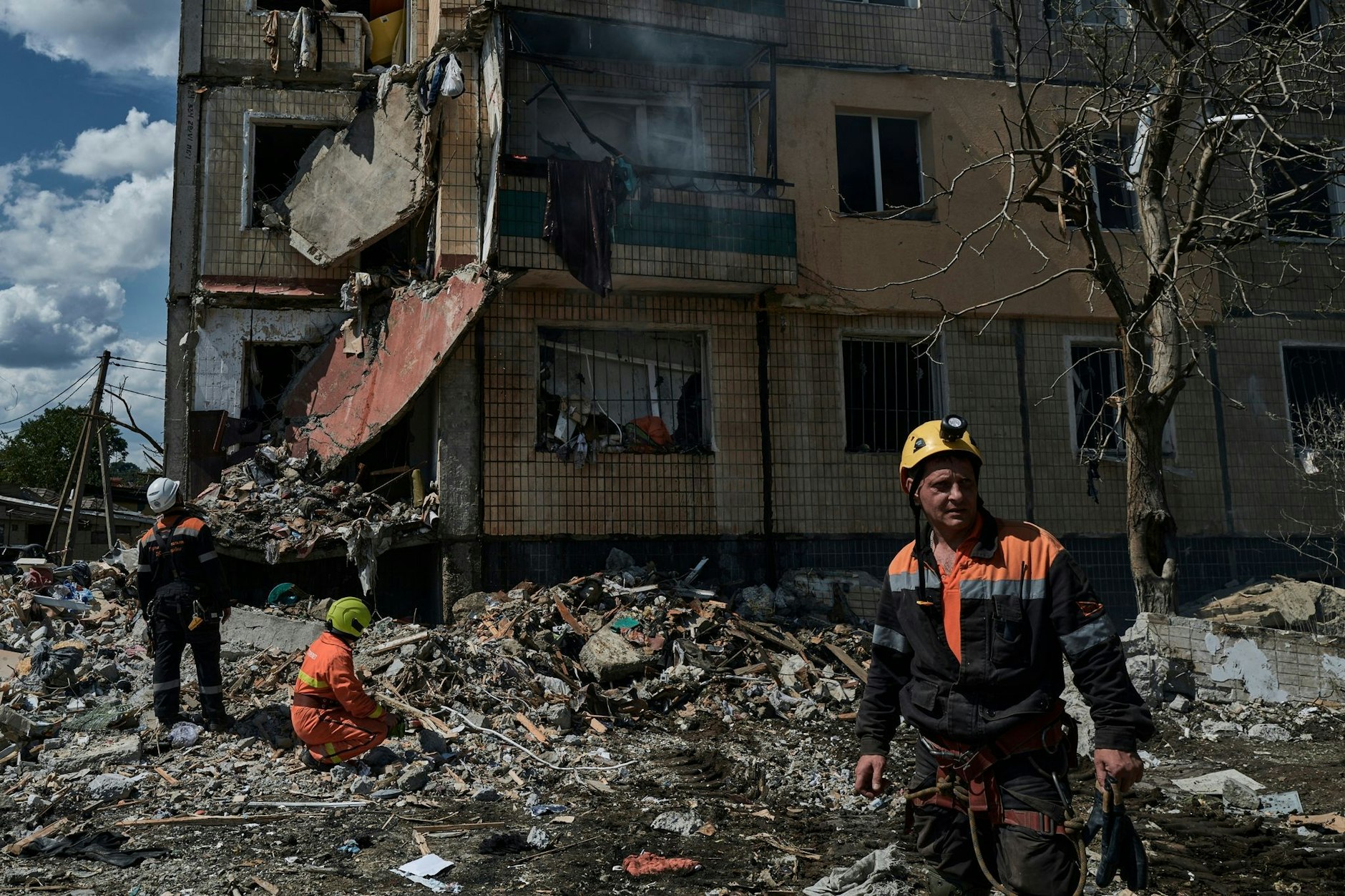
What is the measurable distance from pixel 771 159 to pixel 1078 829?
9.33m

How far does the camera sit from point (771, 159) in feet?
37.3

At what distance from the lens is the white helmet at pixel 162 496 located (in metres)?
7.41

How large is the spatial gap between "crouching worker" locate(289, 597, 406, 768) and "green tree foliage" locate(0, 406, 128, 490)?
109ft

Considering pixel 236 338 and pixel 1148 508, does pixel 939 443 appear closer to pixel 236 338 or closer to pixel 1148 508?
pixel 1148 508

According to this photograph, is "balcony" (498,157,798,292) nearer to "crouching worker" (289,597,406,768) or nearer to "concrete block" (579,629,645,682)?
"concrete block" (579,629,645,682)

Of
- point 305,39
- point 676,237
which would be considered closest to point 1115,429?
point 676,237

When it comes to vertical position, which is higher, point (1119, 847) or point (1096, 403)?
point (1096, 403)

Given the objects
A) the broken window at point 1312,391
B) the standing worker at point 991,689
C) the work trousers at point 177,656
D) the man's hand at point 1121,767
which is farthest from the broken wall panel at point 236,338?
the broken window at point 1312,391

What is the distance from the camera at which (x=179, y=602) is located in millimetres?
7137

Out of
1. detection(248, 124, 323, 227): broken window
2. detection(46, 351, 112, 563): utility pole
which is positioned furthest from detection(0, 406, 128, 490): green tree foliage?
detection(248, 124, 323, 227): broken window

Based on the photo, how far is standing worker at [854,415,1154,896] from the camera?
300cm

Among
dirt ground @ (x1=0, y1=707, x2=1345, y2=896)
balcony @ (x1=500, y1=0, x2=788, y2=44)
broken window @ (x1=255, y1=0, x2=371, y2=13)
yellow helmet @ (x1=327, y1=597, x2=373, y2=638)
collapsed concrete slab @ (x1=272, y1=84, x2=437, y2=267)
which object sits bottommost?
dirt ground @ (x1=0, y1=707, x2=1345, y2=896)

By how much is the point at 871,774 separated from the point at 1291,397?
39.6 feet

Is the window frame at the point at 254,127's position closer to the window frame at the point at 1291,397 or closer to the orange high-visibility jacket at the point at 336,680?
the orange high-visibility jacket at the point at 336,680
